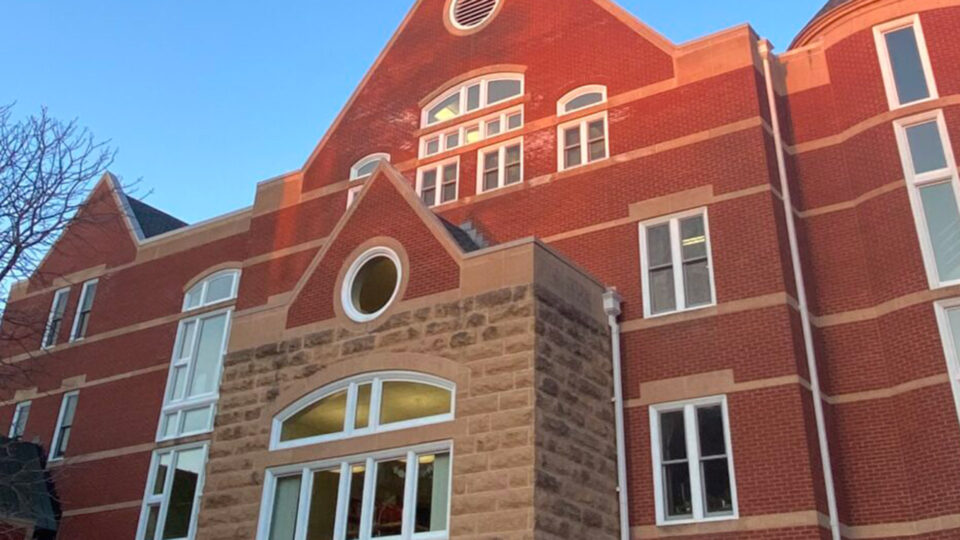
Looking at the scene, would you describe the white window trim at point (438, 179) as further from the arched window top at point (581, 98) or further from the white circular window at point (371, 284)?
the white circular window at point (371, 284)

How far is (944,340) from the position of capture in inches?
563

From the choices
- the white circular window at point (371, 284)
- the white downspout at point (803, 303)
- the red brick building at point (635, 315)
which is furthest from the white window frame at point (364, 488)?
the white downspout at point (803, 303)

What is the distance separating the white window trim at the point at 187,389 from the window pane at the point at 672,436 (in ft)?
35.8

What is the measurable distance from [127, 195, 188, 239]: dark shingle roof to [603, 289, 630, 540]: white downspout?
16946 millimetres

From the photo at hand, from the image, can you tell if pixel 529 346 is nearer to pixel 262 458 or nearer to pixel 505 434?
pixel 505 434

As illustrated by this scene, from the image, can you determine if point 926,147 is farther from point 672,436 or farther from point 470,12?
point 470,12

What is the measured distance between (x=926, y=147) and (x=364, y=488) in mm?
11178

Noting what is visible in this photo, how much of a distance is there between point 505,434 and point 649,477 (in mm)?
3281

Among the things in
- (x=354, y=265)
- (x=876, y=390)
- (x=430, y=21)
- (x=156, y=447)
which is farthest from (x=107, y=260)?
(x=876, y=390)

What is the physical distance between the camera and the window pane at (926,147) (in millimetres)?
15664

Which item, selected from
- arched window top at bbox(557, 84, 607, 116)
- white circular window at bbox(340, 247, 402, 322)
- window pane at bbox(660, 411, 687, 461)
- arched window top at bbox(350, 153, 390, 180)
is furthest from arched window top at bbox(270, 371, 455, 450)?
arched window top at bbox(350, 153, 390, 180)

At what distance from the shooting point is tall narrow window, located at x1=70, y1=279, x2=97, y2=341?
26.4 meters

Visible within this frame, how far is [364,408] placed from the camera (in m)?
15.0

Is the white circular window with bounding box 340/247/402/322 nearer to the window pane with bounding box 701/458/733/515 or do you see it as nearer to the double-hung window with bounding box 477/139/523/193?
the double-hung window with bounding box 477/139/523/193
